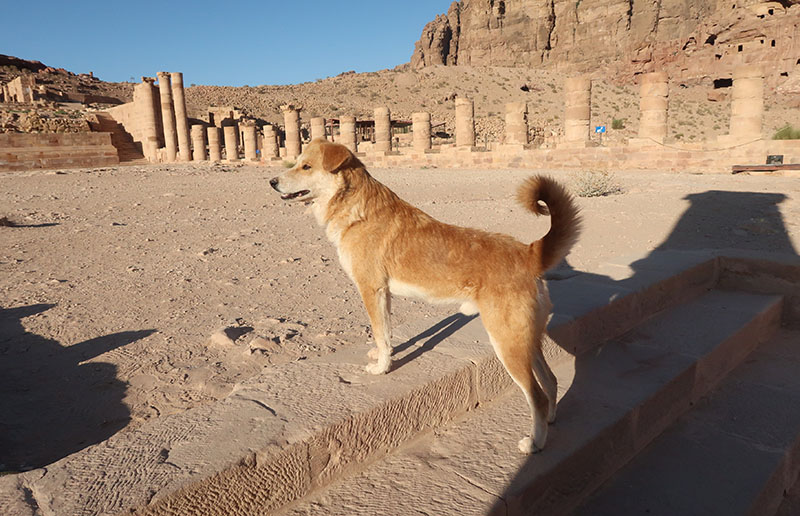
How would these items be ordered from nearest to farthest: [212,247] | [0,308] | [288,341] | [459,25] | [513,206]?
1. [288,341]
2. [0,308]
3. [212,247]
4. [513,206]
5. [459,25]

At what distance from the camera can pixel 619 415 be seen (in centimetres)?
282

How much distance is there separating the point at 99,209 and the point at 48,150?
21.7m

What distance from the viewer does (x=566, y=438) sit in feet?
8.55

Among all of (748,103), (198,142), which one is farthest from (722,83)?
(198,142)

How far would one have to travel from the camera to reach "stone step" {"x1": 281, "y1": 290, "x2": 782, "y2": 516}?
86.2 inches

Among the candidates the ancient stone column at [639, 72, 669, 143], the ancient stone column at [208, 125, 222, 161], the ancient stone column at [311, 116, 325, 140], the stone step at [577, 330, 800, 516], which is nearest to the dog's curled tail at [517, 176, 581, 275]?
the stone step at [577, 330, 800, 516]

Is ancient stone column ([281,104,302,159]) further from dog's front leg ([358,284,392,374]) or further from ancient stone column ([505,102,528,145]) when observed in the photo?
dog's front leg ([358,284,392,374])

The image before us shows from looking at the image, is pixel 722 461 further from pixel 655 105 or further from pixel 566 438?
pixel 655 105

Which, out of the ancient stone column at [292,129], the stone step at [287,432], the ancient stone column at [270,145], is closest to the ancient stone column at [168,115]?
the ancient stone column at [270,145]

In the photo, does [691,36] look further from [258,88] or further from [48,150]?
[48,150]

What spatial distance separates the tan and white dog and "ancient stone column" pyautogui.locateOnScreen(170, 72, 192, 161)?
1284 inches

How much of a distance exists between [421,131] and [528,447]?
23.1 meters

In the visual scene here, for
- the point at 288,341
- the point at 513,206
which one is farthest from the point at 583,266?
the point at 513,206

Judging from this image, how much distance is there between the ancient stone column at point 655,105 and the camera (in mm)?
18625
